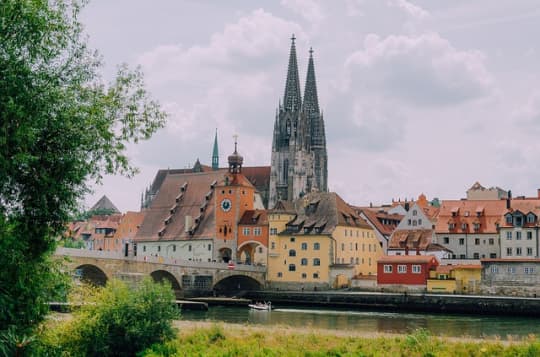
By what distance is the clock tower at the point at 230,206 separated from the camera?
94.3 m

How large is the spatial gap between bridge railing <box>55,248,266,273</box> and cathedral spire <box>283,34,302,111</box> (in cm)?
6369

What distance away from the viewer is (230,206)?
95.3 meters

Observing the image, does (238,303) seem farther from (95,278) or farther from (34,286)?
(34,286)

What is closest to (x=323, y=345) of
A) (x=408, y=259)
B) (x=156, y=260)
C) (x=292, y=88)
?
(x=156, y=260)

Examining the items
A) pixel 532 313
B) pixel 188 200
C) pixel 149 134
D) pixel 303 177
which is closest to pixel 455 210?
pixel 532 313

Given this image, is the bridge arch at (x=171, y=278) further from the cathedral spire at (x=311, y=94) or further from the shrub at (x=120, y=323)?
the cathedral spire at (x=311, y=94)

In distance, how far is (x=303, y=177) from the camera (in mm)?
143750

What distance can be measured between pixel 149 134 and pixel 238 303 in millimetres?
53422

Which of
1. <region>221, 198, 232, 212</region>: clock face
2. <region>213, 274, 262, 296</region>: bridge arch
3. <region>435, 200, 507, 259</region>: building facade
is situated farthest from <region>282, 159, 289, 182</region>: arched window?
<region>213, 274, 262, 296</region>: bridge arch

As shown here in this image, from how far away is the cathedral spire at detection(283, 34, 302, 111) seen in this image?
14825 centimetres

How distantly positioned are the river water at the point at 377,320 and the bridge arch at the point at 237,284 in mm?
14538

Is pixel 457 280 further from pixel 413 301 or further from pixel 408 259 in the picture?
pixel 413 301

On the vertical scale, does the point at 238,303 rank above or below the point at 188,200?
below

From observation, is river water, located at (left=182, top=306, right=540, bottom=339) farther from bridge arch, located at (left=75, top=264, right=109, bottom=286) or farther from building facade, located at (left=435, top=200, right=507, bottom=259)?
building facade, located at (left=435, top=200, right=507, bottom=259)
